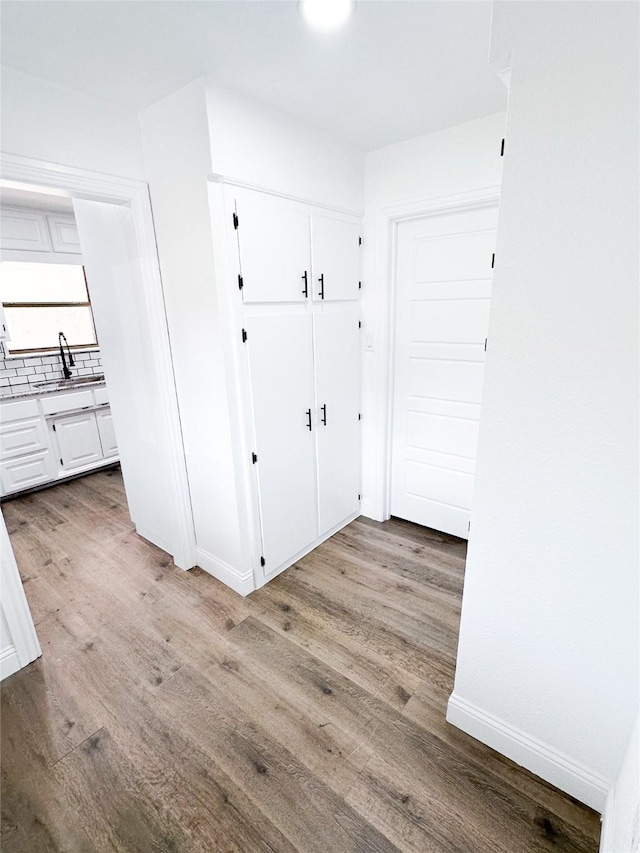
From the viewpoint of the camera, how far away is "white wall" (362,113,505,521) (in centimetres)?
213

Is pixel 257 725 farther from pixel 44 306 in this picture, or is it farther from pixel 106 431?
pixel 44 306

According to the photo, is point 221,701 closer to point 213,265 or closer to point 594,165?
point 213,265

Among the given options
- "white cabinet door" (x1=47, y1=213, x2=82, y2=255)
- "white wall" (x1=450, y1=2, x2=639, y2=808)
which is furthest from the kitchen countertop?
"white wall" (x1=450, y1=2, x2=639, y2=808)

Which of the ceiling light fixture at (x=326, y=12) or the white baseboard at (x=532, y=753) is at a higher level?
the ceiling light fixture at (x=326, y=12)

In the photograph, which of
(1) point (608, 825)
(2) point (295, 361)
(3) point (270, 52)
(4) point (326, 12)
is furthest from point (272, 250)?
(1) point (608, 825)

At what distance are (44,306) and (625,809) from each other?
5.22 meters

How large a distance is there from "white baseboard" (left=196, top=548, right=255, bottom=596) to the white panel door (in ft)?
4.47

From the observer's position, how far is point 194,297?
1972mm

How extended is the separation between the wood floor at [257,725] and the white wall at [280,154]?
2263 millimetres

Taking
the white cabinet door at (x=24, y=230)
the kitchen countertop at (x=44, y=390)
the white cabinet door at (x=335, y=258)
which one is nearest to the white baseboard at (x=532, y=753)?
the white cabinet door at (x=335, y=258)

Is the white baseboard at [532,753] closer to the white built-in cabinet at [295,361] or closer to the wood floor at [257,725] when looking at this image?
the wood floor at [257,725]

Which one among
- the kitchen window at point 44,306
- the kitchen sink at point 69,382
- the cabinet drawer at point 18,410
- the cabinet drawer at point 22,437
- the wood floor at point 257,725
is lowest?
the wood floor at point 257,725

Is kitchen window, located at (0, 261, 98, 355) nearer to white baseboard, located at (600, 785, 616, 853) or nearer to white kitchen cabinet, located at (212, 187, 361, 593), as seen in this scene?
white kitchen cabinet, located at (212, 187, 361, 593)

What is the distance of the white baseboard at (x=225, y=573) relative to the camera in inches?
91.0
